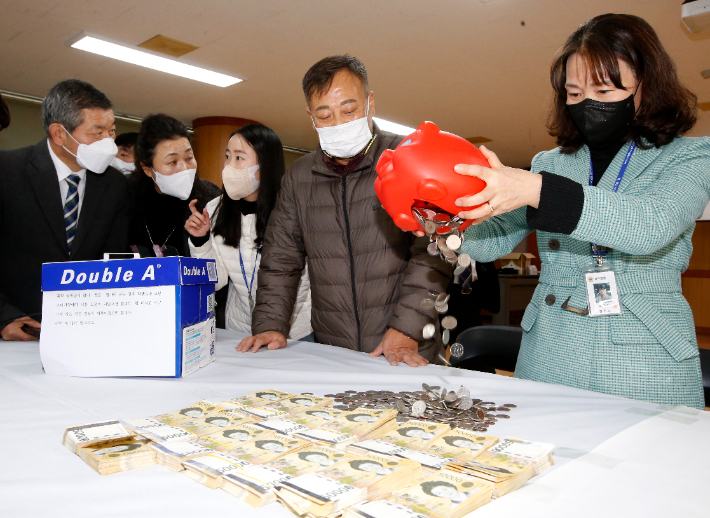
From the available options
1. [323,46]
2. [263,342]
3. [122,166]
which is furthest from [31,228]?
[323,46]

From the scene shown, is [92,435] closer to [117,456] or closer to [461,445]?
[117,456]

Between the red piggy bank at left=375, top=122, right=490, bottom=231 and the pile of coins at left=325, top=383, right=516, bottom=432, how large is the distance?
38cm

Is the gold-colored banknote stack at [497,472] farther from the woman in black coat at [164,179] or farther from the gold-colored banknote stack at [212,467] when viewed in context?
the woman in black coat at [164,179]

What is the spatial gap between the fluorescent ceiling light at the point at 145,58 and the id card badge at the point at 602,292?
5342mm

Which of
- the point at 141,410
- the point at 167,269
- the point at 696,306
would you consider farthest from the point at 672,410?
the point at 696,306

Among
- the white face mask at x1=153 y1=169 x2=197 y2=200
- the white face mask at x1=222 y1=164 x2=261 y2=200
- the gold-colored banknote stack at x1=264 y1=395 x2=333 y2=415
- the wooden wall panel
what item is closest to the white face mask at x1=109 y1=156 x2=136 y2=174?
the white face mask at x1=153 y1=169 x2=197 y2=200

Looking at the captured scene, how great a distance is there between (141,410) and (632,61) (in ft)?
4.38

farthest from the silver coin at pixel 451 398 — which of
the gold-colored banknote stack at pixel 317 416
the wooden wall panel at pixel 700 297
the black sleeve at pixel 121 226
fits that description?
the wooden wall panel at pixel 700 297

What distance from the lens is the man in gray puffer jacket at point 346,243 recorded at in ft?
5.67

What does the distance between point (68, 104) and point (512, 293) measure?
21.7 ft

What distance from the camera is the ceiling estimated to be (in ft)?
14.6

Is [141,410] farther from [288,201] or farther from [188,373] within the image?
[288,201]

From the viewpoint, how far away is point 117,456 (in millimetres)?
748

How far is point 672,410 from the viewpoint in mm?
1009
